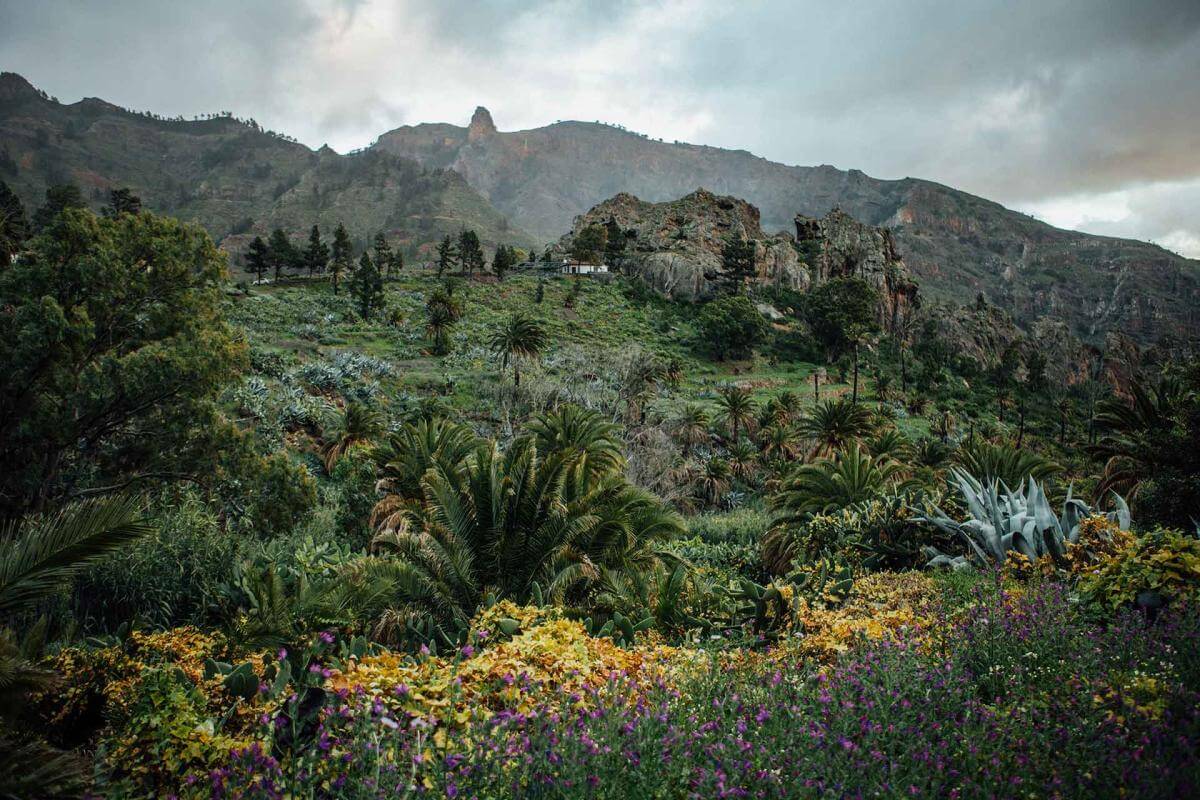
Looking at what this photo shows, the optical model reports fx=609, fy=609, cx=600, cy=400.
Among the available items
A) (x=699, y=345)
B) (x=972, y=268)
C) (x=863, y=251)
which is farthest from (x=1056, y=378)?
(x=972, y=268)

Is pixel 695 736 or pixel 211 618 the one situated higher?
pixel 695 736

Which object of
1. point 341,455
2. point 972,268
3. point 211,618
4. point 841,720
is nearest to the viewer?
point 841,720

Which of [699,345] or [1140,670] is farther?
[699,345]

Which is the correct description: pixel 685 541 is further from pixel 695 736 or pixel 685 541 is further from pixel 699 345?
pixel 699 345

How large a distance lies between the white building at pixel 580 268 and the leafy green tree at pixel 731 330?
22523mm

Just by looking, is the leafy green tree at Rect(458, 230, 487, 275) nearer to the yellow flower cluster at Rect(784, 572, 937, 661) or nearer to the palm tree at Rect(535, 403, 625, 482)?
the palm tree at Rect(535, 403, 625, 482)

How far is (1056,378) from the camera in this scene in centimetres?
10012

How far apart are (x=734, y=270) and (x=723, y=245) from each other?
1283cm

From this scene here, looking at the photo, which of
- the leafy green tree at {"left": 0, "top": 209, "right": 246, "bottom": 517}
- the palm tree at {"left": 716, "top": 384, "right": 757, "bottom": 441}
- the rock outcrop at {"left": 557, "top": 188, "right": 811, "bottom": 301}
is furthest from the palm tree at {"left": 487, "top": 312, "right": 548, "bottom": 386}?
the rock outcrop at {"left": 557, "top": 188, "right": 811, "bottom": 301}

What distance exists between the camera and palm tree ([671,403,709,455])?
125 ft

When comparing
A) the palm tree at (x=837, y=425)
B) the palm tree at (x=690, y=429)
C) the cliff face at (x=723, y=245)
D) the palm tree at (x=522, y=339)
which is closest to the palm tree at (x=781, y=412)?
the palm tree at (x=690, y=429)

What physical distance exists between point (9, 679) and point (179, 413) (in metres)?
12.6

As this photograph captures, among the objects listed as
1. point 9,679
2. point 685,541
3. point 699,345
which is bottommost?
point 685,541

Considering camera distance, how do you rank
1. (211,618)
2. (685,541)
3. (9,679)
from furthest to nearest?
1. (685,541)
2. (211,618)
3. (9,679)
